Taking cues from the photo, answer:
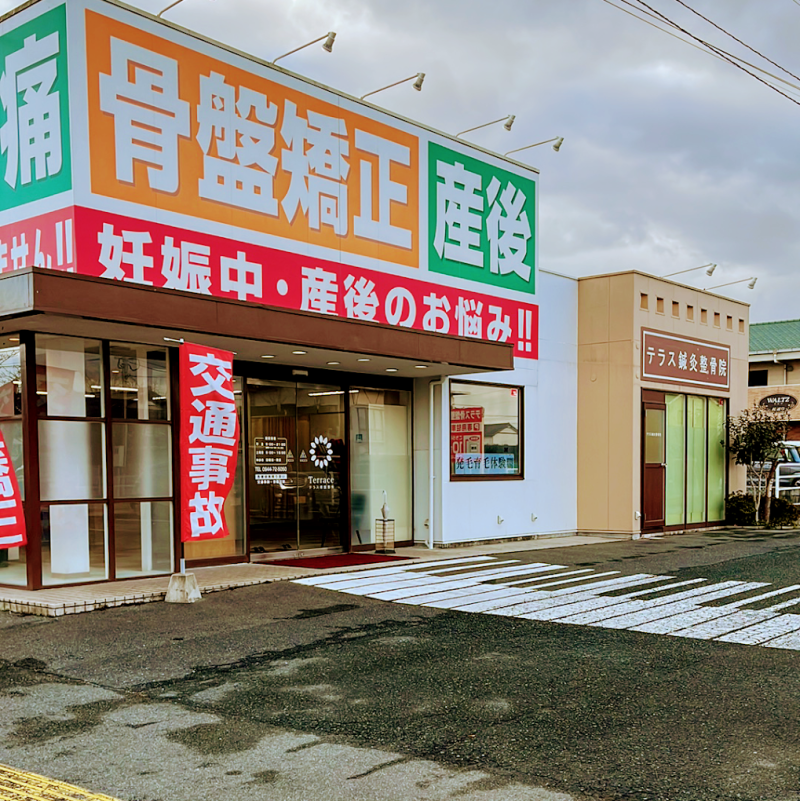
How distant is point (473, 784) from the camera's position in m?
4.51

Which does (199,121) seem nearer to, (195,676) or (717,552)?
(195,676)

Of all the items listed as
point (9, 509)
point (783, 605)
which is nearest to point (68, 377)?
point (9, 509)

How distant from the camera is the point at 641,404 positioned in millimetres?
18266

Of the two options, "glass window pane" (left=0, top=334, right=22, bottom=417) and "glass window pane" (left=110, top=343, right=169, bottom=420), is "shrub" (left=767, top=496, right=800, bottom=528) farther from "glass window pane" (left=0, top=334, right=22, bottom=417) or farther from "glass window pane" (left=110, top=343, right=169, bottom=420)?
"glass window pane" (left=0, top=334, right=22, bottom=417)

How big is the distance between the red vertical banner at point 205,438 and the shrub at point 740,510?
14694 mm

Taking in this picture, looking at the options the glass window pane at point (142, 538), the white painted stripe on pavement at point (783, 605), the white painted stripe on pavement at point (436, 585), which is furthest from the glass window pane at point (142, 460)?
the white painted stripe on pavement at point (783, 605)

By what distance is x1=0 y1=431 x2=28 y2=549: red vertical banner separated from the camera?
9711 mm

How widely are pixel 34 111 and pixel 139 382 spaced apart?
140 inches

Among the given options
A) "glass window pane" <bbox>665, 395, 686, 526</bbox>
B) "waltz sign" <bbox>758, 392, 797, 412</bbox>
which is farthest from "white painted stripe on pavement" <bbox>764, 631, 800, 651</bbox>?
"waltz sign" <bbox>758, 392, 797, 412</bbox>

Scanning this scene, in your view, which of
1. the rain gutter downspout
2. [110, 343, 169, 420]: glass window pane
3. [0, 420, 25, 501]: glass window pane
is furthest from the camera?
→ the rain gutter downspout

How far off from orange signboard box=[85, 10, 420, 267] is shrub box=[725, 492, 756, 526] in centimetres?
1101

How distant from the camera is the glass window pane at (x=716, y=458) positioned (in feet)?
68.2

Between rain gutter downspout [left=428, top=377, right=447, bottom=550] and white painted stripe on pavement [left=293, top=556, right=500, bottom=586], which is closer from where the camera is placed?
white painted stripe on pavement [left=293, top=556, right=500, bottom=586]

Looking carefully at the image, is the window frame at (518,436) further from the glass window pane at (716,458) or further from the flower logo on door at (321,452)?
the glass window pane at (716,458)
